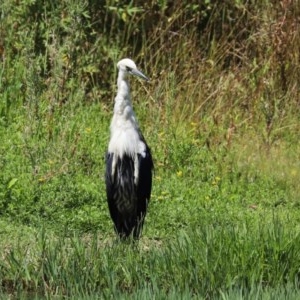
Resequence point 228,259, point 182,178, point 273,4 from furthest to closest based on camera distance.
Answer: point 273,4 → point 182,178 → point 228,259

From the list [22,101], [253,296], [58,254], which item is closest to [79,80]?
[22,101]

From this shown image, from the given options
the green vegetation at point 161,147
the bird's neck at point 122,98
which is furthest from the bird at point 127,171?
the green vegetation at point 161,147

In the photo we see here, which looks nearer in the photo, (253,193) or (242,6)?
(253,193)

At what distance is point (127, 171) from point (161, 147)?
1.99 meters

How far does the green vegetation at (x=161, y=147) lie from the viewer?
5.95 metres

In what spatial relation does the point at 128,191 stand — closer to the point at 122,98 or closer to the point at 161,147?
the point at 122,98

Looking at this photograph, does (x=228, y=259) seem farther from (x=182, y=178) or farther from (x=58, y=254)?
(x=182, y=178)

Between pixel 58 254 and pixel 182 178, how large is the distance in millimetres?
2648

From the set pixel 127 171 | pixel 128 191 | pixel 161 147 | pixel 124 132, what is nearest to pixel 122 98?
pixel 124 132

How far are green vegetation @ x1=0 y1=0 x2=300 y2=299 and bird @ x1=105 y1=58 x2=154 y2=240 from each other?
187 millimetres

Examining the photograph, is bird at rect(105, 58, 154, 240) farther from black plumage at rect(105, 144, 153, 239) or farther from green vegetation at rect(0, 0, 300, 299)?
green vegetation at rect(0, 0, 300, 299)

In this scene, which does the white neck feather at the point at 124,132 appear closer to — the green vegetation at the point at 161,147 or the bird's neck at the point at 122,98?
the bird's neck at the point at 122,98

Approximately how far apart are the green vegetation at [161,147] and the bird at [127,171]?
187 millimetres

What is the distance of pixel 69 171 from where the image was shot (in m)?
8.31
